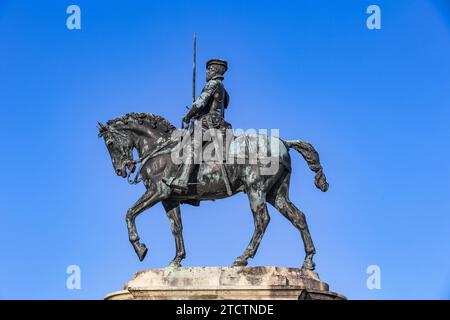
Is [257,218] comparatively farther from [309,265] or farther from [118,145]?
[118,145]

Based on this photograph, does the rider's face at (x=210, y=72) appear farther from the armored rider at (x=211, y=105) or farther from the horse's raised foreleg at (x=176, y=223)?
the horse's raised foreleg at (x=176, y=223)

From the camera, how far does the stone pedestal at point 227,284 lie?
31516mm

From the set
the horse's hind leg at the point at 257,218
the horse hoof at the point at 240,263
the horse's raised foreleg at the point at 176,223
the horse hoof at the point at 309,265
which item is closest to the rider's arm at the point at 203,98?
the horse's raised foreleg at the point at 176,223

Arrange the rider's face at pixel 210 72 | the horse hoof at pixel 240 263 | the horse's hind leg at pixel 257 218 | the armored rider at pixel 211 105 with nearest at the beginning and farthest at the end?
the horse hoof at pixel 240 263
the horse's hind leg at pixel 257 218
the armored rider at pixel 211 105
the rider's face at pixel 210 72

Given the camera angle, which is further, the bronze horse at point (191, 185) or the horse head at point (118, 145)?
the horse head at point (118, 145)

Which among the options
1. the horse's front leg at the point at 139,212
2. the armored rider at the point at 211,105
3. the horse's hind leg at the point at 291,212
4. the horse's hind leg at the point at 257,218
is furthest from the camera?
the armored rider at the point at 211,105

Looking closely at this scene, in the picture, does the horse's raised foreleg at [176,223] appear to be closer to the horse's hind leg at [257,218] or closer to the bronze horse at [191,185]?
the bronze horse at [191,185]

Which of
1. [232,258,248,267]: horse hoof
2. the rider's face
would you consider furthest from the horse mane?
[232,258,248,267]: horse hoof

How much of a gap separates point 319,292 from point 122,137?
6.31m

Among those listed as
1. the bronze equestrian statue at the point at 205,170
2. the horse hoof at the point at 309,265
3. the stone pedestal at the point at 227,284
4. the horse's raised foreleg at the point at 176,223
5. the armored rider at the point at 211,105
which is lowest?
the stone pedestal at the point at 227,284

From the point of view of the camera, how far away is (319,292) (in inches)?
1262

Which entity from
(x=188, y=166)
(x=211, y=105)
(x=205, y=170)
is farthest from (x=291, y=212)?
(x=211, y=105)

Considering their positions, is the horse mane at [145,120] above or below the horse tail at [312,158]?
above
